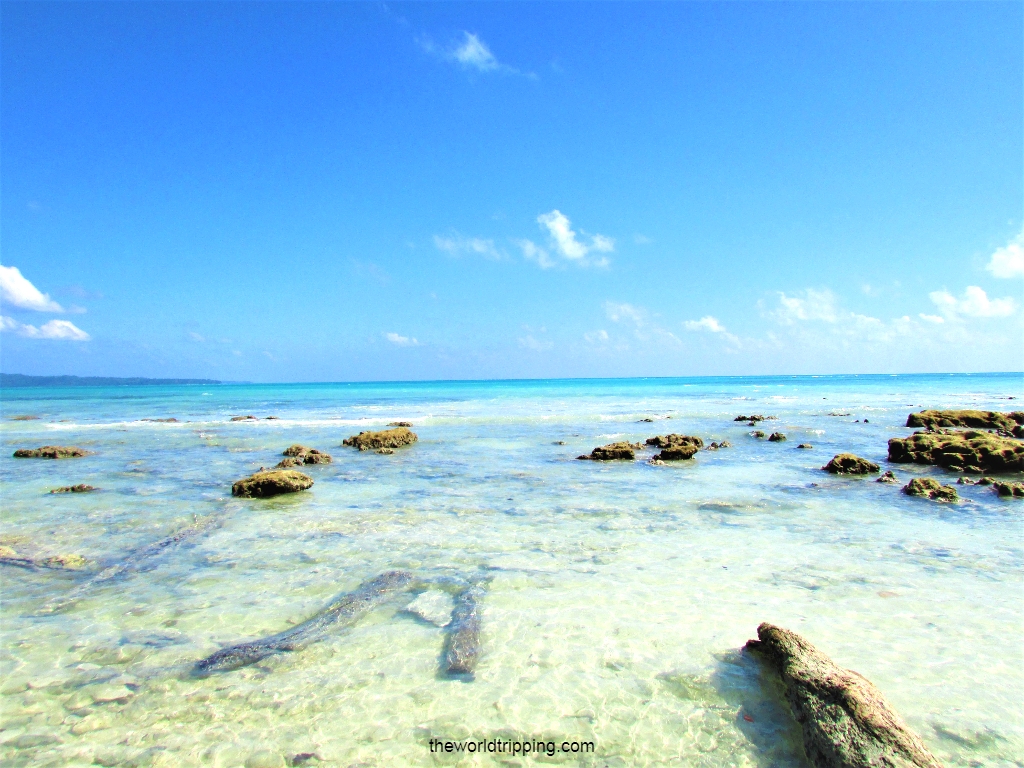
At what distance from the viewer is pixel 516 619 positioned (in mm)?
4957

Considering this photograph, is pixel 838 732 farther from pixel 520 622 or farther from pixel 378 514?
pixel 378 514

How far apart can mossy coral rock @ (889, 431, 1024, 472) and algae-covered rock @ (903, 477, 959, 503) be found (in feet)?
12.2

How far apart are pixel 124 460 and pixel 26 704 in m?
13.7

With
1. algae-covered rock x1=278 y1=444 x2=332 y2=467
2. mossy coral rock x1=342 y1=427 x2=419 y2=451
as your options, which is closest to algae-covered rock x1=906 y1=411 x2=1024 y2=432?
mossy coral rock x1=342 y1=427 x2=419 y2=451

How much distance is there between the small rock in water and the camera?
4.97m

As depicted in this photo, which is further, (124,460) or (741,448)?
(741,448)

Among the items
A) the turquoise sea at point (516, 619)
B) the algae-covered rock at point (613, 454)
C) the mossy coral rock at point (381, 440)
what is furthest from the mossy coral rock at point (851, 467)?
the mossy coral rock at point (381, 440)

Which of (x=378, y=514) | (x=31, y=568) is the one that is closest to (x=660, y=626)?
(x=378, y=514)

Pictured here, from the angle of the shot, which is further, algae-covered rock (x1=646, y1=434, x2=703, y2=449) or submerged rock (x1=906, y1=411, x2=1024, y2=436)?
submerged rock (x1=906, y1=411, x2=1024, y2=436)

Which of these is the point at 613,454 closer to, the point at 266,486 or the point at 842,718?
the point at 266,486

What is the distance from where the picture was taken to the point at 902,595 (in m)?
5.32

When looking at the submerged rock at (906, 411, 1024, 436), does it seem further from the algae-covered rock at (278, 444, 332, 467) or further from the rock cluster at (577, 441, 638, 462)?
the algae-covered rock at (278, 444, 332, 467)

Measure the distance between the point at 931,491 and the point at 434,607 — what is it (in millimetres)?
9097

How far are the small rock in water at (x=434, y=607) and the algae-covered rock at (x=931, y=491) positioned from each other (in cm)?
870
